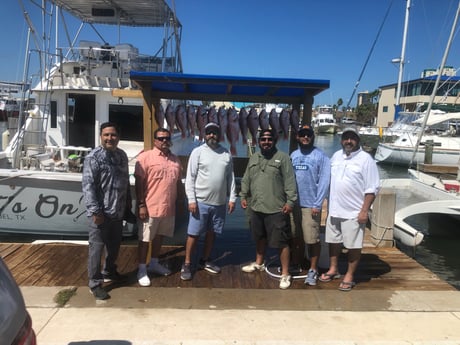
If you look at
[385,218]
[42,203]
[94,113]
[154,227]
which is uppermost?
[94,113]

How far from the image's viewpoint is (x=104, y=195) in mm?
3486

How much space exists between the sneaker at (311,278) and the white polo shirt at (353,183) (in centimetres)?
70

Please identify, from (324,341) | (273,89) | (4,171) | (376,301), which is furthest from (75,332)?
(4,171)

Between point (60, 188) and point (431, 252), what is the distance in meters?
7.77

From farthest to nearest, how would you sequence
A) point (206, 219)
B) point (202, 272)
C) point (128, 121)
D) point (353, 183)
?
point (128, 121), point (202, 272), point (206, 219), point (353, 183)

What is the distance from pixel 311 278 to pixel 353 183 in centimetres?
113

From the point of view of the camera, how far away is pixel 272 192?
12.7 ft

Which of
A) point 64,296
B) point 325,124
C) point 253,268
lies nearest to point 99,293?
point 64,296

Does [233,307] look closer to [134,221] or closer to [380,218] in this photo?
[134,221]

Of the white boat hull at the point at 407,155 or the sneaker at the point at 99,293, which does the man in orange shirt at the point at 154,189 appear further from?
the white boat hull at the point at 407,155

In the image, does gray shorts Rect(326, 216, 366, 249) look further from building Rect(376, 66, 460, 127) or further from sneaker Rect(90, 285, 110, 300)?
building Rect(376, 66, 460, 127)

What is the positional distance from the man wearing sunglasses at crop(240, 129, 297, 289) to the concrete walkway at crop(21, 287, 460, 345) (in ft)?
1.70

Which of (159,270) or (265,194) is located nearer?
(265,194)

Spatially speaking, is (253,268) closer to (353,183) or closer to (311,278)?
(311,278)
